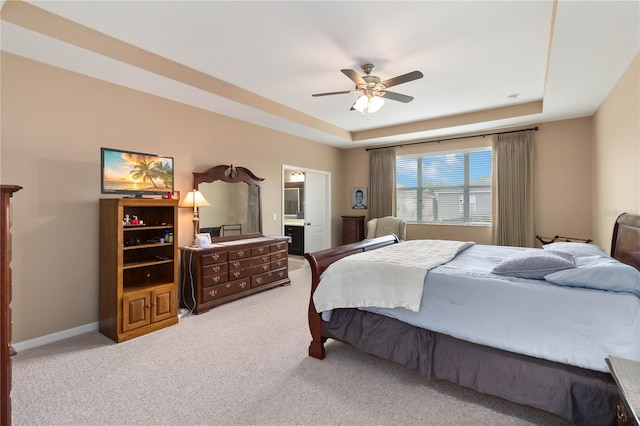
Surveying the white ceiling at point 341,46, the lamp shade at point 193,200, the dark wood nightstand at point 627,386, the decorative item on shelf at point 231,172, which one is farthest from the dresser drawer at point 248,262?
the dark wood nightstand at point 627,386

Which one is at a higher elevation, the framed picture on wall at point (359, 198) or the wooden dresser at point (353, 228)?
the framed picture on wall at point (359, 198)

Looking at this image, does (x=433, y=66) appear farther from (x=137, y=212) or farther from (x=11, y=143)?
(x=11, y=143)

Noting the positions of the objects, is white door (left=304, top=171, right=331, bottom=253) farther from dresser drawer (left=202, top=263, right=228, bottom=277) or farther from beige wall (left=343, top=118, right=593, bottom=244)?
beige wall (left=343, top=118, right=593, bottom=244)

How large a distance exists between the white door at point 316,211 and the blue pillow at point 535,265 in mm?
4410

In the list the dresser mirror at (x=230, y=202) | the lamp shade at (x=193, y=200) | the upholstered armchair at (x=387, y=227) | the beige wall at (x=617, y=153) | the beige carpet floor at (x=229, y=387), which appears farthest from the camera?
the upholstered armchair at (x=387, y=227)

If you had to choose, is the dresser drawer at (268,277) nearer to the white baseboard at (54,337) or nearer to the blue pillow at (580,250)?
the white baseboard at (54,337)

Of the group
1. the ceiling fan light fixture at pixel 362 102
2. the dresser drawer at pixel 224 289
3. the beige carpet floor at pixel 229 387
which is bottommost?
the beige carpet floor at pixel 229 387

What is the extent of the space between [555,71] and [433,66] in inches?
45.4

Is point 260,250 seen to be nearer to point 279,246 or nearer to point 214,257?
point 279,246

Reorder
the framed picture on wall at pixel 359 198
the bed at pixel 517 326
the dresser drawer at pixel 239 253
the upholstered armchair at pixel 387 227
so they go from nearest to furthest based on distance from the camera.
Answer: the bed at pixel 517 326 → the dresser drawer at pixel 239 253 → the upholstered armchair at pixel 387 227 → the framed picture on wall at pixel 359 198

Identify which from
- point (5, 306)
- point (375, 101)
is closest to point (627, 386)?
point (5, 306)

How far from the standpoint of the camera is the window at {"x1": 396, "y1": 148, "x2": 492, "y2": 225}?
578 cm

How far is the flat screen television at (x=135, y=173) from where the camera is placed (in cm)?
339

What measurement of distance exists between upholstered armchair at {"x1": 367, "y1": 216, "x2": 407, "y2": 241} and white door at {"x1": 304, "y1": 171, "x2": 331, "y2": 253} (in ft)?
3.38
